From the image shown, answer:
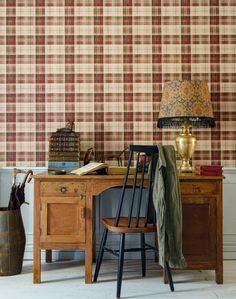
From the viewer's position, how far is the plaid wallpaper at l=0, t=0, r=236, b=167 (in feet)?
12.1

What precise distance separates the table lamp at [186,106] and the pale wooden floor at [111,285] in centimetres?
82

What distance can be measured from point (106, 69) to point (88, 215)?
1.38 metres

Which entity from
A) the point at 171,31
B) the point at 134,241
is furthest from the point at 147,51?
the point at 134,241

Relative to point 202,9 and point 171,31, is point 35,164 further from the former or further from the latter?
point 202,9

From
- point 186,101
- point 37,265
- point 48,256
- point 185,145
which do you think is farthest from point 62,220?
point 186,101

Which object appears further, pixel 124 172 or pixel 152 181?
pixel 124 172

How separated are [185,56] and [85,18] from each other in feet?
3.05

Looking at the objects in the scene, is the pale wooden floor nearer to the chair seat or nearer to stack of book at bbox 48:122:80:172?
the chair seat

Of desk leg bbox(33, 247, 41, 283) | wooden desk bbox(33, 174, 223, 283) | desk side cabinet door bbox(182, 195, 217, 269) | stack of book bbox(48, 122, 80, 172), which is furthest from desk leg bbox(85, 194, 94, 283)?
desk side cabinet door bbox(182, 195, 217, 269)

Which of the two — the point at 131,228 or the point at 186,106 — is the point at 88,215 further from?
the point at 186,106

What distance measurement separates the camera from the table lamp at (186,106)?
3143 mm

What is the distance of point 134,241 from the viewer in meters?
3.69

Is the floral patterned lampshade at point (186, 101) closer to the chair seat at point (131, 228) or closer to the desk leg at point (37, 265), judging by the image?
the chair seat at point (131, 228)

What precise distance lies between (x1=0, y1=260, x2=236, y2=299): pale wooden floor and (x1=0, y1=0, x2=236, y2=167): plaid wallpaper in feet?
3.17
